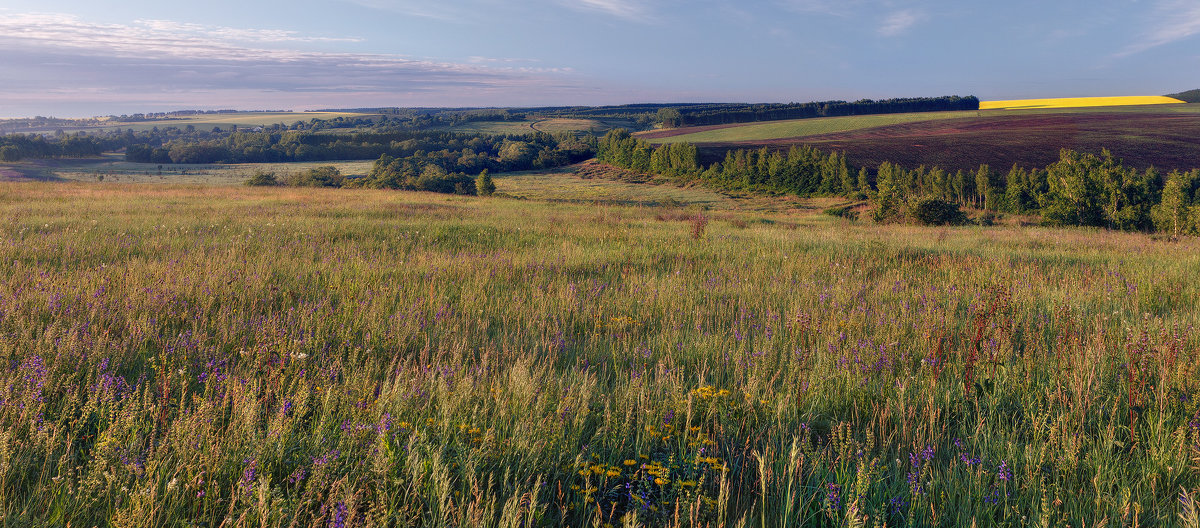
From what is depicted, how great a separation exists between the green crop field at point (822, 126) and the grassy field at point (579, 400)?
101579 millimetres

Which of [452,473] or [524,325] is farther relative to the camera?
[524,325]

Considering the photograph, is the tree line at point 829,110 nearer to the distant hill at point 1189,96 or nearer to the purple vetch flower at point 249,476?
the distant hill at point 1189,96

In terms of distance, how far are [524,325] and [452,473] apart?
2.75m

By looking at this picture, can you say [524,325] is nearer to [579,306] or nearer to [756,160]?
[579,306]

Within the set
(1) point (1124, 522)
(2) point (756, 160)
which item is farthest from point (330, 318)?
(2) point (756, 160)

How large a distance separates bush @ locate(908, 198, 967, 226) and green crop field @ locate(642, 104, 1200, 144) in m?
66.4

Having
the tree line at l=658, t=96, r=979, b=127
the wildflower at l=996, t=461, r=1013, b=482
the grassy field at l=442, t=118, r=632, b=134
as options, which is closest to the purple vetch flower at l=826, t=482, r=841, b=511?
the wildflower at l=996, t=461, r=1013, b=482

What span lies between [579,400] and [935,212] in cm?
4348

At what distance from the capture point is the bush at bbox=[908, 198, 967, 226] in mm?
38969

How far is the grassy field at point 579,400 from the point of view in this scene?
217cm

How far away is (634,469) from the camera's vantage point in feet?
8.40

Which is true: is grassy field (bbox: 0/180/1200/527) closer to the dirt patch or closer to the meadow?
the dirt patch

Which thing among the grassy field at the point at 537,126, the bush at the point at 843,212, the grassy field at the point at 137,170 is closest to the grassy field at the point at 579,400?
the bush at the point at 843,212

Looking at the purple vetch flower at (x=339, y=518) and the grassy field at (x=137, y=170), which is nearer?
the purple vetch flower at (x=339, y=518)
